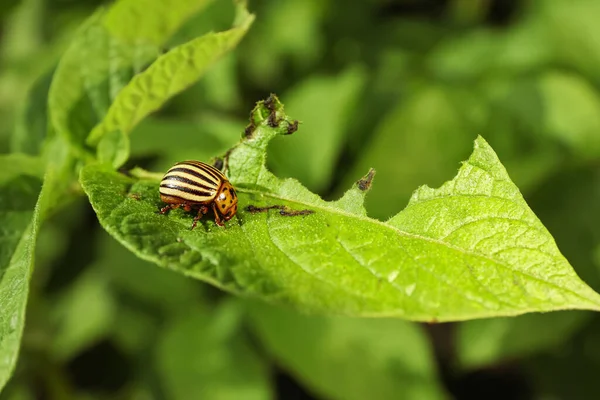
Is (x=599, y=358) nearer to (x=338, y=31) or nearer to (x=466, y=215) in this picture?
(x=466, y=215)

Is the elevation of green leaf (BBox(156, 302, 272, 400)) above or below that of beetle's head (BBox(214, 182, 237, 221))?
below

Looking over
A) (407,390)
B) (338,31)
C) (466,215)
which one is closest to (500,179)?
(466,215)

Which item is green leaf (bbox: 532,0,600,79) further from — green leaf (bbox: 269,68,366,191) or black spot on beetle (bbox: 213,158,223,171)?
black spot on beetle (bbox: 213,158,223,171)

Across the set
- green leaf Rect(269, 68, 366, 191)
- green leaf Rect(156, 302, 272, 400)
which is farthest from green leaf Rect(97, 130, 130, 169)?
green leaf Rect(156, 302, 272, 400)

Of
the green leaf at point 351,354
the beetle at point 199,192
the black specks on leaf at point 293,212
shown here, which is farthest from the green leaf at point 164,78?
the green leaf at point 351,354

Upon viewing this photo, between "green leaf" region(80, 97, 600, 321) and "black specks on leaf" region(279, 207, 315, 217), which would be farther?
"black specks on leaf" region(279, 207, 315, 217)

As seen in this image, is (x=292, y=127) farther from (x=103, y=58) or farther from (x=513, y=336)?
(x=513, y=336)

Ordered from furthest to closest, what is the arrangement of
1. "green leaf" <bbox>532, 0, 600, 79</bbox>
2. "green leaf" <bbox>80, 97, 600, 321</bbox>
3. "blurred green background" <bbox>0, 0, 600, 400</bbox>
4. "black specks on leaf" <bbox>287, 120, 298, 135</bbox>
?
"green leaf" <bbox>532, 0, 600, 79</bbox> < "blurred green background" <bbox>0, 0, 600, 400</bbox> < "black specks on leaf" <bbox>287, 120, 298, 135</bbox> < "green leaf" <bbox>80, 97, 600, 321</bbox>
